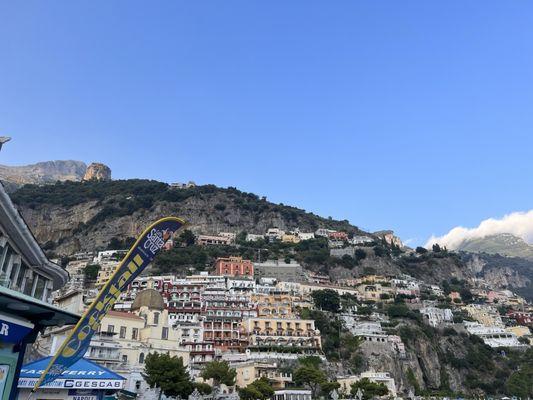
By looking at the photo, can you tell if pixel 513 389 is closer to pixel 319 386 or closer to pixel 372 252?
pixel 319 386

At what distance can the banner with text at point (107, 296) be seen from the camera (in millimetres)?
11523

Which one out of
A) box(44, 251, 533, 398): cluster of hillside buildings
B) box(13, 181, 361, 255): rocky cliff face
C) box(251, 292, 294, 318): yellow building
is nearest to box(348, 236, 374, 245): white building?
box(13, 181, 361, 255): rocky cliff face

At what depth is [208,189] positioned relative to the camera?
162750mm

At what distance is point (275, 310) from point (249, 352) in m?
17.0

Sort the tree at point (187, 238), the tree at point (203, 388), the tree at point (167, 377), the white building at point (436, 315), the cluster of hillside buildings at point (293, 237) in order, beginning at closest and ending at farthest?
1. the tree at point (167, 377)
2. the tree at point (203, 388)
3. the white building at point (436, 315)
4. the tree at point (187, 238)
5. the cluster of hillside buildings at point (293, 237)

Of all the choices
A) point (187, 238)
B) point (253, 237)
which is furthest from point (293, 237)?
point (187, 238)

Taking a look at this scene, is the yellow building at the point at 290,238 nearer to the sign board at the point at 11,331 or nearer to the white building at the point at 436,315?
the white building at the point at 436,315

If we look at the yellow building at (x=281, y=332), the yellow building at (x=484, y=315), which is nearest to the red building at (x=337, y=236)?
the yellow building at (x=484, y=315)

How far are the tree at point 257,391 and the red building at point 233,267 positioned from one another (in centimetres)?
Result: 5308

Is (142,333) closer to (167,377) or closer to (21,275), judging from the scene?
(167,377)

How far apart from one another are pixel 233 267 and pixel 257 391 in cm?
5872

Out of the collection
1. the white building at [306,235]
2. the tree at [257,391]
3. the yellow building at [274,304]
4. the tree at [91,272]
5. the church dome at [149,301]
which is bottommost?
the tree at [257,391]

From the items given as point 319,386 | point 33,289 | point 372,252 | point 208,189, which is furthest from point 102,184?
point 33,289

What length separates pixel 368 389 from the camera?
2265 inches
